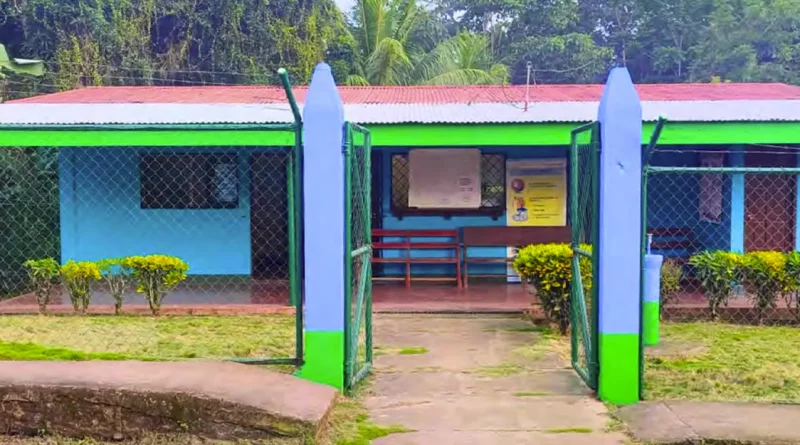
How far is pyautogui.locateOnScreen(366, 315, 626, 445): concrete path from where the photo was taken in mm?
4441

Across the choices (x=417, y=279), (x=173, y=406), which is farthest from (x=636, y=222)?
(x=417, y=279)

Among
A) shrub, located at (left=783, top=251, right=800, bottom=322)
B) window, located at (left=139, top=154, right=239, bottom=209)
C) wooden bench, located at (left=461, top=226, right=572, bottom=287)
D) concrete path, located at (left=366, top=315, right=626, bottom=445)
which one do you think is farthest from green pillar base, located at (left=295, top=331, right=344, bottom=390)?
window, located at (left=139, top=154, right=239, bottom=209)

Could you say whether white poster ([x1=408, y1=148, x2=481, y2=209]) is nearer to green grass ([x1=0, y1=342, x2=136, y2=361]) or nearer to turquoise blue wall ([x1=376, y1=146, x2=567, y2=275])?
turquoise blue wall ([x1=376, y1=146, x2=567, y2=275])

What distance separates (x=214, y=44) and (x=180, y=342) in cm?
1665

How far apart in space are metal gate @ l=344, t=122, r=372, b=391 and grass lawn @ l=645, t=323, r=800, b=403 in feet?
6.60

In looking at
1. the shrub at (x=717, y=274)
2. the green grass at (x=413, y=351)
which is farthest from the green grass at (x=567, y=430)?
the shrub at (x=717, y=274)

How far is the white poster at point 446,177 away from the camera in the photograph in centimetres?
1116

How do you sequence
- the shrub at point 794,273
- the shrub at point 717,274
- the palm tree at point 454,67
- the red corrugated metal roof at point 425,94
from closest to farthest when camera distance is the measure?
the shrub at point 794,273, the shrub at point 717,274, the red corrugated metal roof at point 425,94, the palm tree at point 454,67

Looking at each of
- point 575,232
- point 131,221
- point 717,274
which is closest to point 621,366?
point 575,232

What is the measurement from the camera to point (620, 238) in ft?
16.5

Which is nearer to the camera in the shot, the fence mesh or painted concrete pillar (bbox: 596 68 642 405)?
painted concrete pillar (bbox: 596 68 642 405)

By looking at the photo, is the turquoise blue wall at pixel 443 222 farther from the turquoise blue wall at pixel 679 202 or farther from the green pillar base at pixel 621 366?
the green pillar base at pixel 621 366

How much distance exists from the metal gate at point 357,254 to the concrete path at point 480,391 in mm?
192

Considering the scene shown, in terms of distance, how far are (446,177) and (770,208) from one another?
179 inches
